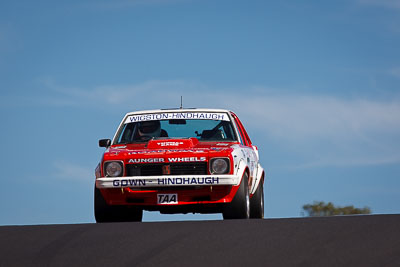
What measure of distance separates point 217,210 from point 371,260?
5235 millimetres

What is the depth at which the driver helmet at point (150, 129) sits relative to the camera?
11070 millimetres

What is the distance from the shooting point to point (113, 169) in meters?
9.83

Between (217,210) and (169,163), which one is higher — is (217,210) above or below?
below

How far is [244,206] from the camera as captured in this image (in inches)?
384

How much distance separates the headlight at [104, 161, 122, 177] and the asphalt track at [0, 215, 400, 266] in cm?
309

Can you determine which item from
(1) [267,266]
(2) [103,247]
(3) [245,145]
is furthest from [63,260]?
(3) [245,145]

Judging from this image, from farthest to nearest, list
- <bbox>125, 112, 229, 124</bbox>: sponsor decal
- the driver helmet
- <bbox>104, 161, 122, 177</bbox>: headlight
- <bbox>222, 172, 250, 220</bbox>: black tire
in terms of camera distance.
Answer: <bbox>125, 112, 229, 124</bbox>: sponsor decal, the driver helmet, <bbox>104, 161, 122, 177</bbox>: headlight, <bbox>222, 172, 250, 220</bbox>: black tire

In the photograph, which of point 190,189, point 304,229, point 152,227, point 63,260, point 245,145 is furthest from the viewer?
point 245,145

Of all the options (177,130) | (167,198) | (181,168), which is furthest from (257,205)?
(167,198)

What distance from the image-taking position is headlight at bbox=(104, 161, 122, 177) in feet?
32.2

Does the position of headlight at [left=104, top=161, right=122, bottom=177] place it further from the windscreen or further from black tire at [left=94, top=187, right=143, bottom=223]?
the windscreen

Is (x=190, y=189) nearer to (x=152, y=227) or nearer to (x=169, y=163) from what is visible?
(x=169, y=163)

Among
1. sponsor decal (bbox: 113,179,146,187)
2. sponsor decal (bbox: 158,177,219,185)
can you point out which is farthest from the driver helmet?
sponsor decal (bbox: 158,177,219,185)

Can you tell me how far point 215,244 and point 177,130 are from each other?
561cm
